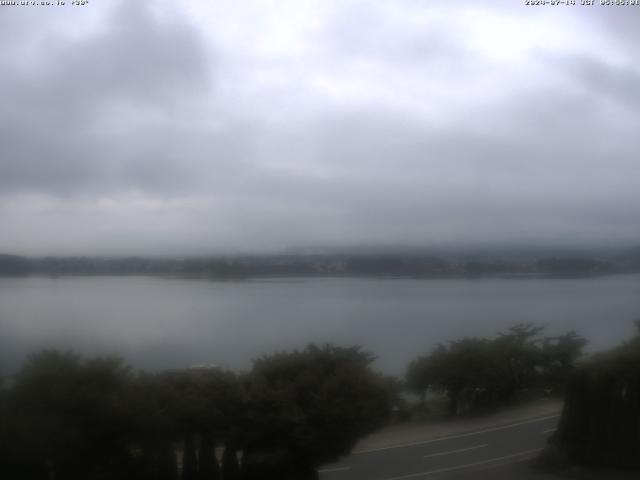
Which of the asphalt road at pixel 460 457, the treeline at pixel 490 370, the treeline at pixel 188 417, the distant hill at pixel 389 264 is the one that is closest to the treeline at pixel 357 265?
the distant hill at pixel 389 264

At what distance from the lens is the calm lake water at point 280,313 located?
10578 mm

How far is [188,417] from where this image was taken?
32.4ft

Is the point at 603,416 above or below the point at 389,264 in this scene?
below

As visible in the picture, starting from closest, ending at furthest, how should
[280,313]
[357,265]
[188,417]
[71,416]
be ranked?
[71,416]
[188,417]
[280,313]
[357,265]

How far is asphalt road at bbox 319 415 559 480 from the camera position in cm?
1008

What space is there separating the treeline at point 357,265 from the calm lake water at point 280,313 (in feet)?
0.74

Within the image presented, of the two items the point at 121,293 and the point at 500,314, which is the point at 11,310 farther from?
the point at 500,314

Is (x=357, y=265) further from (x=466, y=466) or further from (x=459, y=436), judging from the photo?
(x=466, y=466)

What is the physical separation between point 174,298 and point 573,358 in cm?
740

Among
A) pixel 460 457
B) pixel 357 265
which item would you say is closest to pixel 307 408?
pixel 460 457

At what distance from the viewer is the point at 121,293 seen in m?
13.2

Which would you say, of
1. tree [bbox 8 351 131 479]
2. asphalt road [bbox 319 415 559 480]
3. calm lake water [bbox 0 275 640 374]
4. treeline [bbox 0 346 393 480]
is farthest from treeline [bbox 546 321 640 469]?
tree [bbox 8 351 131 479]

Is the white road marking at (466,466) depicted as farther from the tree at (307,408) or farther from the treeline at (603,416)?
the tree at (307,408)

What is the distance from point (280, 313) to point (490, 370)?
13.1ft
